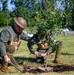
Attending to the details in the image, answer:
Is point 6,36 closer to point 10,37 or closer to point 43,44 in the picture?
point 10,37

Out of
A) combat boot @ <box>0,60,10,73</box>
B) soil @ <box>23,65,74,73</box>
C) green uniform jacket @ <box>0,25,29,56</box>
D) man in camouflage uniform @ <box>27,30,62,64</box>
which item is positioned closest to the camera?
green uniform jacket @ <box>0,25,29,56</box>

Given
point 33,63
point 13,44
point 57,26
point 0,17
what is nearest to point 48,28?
point 57,26

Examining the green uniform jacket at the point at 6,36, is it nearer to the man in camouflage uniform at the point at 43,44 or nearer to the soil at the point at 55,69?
the man in camouflage uniform at the point at 43,44

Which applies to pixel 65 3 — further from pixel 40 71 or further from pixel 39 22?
pixel 40 71

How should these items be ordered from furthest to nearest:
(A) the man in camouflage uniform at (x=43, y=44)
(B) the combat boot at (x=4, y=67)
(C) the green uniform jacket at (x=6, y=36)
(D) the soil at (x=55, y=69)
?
(A) the man in camouflage uniform at (x=43, y=44), (D) the soil at (x=55, y=69), (B) the combat boot at (x=4, y=67), (C) the green uniform jacket at (x=6, y=36)

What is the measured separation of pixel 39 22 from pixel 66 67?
173 centimetres

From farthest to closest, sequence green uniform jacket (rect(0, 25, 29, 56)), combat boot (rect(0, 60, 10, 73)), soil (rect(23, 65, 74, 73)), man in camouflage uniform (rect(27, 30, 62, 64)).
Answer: man in camouflage uniform (rect(27, 30, 62, 64)) < soil (rect(23, 65, 74, 73)) < combat boot (rect(0, 60, 10, 73)) < green uniform jacket (rect(0, 25, 29, 56))

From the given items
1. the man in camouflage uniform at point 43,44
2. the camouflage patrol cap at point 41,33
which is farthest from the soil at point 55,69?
the camouflage patrol cap at point 41,33

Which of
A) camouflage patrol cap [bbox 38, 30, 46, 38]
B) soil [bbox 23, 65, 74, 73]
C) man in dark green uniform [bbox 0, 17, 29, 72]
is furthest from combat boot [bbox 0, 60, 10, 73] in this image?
camouflage patrol cap [bbox 38, 30, 46, 38]

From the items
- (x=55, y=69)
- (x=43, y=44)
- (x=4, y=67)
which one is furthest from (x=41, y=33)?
(x=4, y=67)

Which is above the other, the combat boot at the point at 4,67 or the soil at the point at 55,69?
the combat boot at the point at 4,67

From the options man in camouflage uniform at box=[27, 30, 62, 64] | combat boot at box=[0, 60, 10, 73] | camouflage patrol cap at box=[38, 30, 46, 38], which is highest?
camouflage patrol cap at box=[38, 30, 46, 38]

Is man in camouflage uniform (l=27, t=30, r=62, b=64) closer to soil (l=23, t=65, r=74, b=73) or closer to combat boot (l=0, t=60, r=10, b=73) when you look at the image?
soil (l=23, t=65, r=74, b=73)

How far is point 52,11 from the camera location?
906 centimetres
